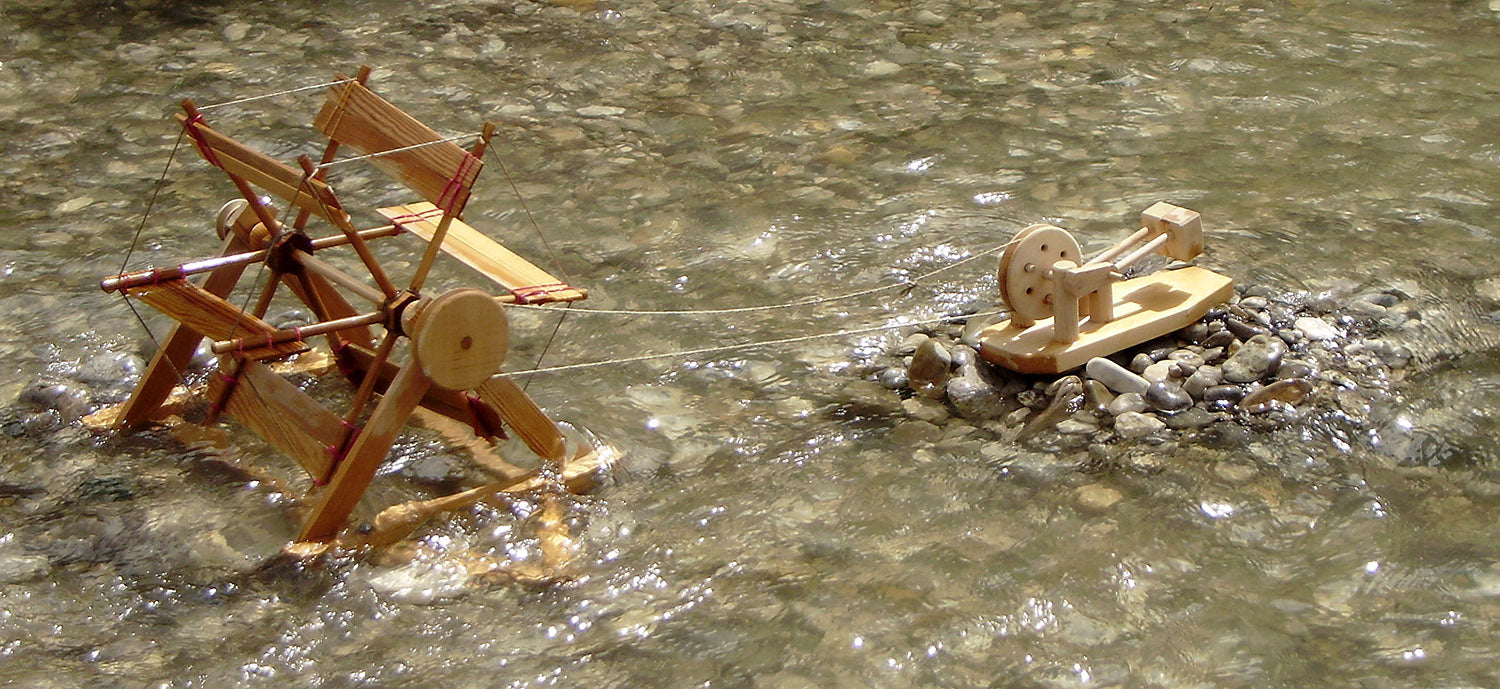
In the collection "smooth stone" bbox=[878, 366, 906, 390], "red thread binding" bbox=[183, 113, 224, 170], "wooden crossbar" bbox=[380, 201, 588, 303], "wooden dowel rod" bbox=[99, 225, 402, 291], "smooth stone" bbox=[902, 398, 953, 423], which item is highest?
"red thread binding" bbox=[183, 113, 224, 170]

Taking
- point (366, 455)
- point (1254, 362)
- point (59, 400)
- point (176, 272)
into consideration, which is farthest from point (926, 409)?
point (59, 400)

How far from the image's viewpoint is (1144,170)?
5.61 metres

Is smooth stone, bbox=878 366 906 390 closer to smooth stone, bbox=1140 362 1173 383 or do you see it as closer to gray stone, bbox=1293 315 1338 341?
smooth stone, bbox=1140 362 1173 383

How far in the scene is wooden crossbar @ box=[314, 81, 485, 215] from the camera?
346 centimetres

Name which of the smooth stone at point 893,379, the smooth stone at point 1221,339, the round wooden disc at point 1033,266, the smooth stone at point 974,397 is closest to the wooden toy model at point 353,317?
the smooth stone at point 893,379

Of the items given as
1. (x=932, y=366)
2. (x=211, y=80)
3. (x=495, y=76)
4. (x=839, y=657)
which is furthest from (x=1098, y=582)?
(x=211, y=80)

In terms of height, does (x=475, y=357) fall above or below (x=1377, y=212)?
above

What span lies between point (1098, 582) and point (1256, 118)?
3280 mm

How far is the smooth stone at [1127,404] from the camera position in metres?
4.03

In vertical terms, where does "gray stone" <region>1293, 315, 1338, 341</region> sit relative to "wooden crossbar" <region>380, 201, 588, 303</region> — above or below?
below

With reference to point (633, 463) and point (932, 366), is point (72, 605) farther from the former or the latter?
point (932, 366)

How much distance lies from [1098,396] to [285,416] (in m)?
2.27


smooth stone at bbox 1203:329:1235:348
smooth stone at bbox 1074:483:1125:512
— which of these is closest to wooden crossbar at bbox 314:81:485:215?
smooth stone at bbox 1074:483:1125:512

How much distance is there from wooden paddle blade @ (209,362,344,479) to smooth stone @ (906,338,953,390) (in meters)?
1.70
